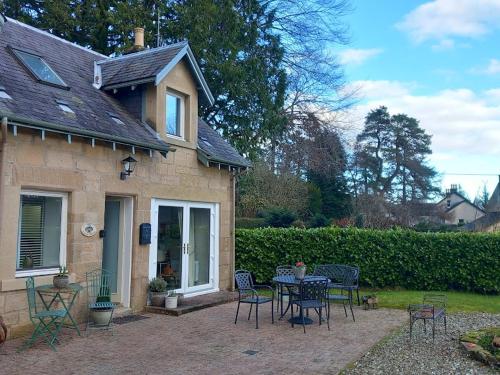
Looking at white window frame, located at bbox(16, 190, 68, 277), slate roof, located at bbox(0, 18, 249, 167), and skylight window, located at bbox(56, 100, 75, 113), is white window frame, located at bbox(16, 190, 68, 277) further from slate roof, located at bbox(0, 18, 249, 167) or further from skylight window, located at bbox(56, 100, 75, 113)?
skylight window, located at bbox(56, 100, 75, 113)

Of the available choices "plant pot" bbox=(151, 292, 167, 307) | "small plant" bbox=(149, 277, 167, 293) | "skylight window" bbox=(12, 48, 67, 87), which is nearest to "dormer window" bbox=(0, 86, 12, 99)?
"skylight window" bbox=(12, 48, 67, 87)

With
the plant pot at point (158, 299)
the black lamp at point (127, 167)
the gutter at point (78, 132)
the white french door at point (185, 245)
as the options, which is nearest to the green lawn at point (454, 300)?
the white french door at point (185, 245)

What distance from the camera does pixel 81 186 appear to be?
806 centimetres

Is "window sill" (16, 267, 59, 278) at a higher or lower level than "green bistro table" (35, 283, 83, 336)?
higher

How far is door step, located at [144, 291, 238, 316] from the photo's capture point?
9.05 metres

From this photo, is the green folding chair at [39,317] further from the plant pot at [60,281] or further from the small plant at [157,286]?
the small plant at [157,286]

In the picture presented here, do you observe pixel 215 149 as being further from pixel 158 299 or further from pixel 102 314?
pixel 102 314

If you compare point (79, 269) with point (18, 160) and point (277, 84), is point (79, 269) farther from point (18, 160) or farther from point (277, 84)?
point (277, 84)

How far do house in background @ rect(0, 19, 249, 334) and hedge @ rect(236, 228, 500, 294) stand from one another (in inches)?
60.4

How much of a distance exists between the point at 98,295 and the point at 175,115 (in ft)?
15.5

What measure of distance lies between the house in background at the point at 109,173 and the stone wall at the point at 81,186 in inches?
0.8

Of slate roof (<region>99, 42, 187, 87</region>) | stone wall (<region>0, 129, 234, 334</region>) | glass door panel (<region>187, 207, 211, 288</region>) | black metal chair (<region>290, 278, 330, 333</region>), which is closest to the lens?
stone wall (<region>0, 129, 234, 334</region>)

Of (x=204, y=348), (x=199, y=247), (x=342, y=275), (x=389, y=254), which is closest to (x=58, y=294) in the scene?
(x=204, y=348)

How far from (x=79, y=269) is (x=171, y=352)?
2676mm
